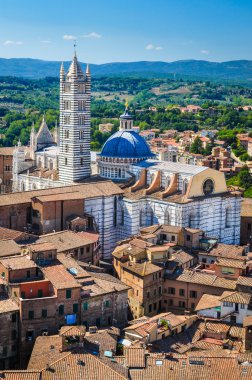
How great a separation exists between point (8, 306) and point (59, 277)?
3279 mm

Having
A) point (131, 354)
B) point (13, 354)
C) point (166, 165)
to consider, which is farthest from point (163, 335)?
point (166, 165)

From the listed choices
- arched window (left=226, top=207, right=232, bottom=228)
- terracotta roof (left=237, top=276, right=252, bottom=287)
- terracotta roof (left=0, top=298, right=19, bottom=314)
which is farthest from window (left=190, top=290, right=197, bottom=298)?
arched window (left=226, top=207, right=232, bottom=228)

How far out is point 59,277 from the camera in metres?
38.2

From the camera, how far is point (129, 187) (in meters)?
55.0

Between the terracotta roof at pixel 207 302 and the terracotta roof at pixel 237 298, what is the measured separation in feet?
1.84

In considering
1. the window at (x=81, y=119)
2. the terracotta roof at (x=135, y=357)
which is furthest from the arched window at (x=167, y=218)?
the terracotta roof at (x=135, y=357)

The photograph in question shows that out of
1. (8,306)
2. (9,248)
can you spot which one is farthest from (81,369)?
(9,248)

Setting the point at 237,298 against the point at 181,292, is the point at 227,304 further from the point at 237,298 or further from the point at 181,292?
the point at 181,292

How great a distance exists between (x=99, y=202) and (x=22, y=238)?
873cm

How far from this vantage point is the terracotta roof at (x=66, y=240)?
44.3 metres

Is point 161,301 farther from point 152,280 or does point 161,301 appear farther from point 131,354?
point 131,354

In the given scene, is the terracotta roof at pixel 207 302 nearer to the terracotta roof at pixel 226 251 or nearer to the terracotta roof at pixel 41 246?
the terracotta roof at pixel 226 251

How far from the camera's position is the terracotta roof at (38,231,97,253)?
145 feet

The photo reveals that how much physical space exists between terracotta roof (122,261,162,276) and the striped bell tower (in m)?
15.3
